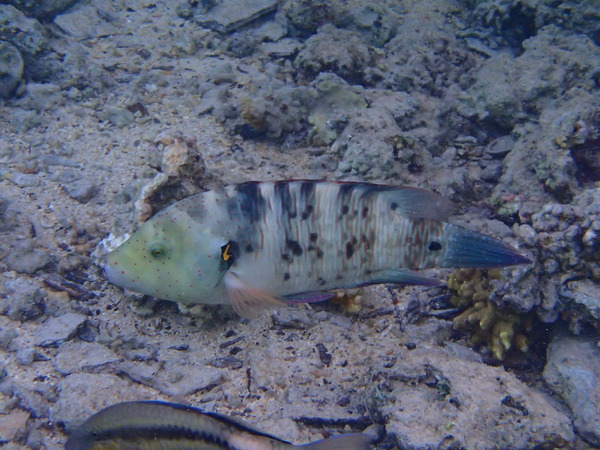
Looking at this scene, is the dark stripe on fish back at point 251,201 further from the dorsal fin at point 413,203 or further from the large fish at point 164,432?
the large fish at point 164,432

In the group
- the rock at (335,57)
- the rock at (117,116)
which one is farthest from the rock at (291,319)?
the rock at (335,57)

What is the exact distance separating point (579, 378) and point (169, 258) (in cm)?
345

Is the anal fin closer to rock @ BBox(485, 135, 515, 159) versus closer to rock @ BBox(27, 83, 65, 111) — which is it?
rock @ BBox(485, 135, 515, 159)

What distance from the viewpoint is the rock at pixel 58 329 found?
341 cm

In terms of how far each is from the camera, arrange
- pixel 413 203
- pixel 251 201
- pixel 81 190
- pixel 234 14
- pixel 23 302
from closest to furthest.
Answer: pixel 251 201
pixel 413 203
pixel 23 302
pixel 81 190
pixel 234 14

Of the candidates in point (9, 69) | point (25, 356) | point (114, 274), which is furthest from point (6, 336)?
point (9, 69)

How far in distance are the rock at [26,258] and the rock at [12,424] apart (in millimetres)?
1780

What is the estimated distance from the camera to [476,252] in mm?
3301

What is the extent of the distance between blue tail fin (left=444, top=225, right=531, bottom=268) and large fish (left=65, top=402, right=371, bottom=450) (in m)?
2.06

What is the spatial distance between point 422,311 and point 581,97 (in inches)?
169

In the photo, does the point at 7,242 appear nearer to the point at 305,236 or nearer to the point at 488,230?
the point at 305,236

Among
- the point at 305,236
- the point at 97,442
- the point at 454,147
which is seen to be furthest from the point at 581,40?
the point at 97,442

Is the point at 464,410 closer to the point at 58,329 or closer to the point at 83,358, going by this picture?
the point at 83,358

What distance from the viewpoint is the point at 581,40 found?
727cm
